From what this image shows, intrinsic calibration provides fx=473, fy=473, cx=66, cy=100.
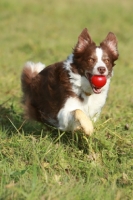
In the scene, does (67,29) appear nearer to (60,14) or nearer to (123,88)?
(60,14)

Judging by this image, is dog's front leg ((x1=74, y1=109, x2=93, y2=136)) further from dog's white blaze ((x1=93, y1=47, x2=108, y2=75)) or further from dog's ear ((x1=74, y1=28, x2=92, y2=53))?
dog's ear ((x1=74, y1=28, x2=92, y2=53))

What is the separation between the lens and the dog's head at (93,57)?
16.3 feet

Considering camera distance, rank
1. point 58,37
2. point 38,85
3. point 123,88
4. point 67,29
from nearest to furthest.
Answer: point 38,85, point 123,88, point 58,37, point 67,29

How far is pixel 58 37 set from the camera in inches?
557

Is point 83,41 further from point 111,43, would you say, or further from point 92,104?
point 92,104

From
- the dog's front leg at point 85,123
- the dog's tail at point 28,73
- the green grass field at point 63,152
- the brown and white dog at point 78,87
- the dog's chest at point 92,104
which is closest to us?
the green grass field at point 63,152

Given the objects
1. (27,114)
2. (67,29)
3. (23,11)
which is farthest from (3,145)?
(23,11)

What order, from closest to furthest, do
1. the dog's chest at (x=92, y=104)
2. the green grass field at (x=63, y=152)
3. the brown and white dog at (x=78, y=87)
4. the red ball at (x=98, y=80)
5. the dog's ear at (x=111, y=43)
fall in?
the green grass field at (x=63, y=152) → the red ball at (x=98, y=80) → the brown and white dog at (x=78, y=87) → the dog's chest at (x=92, y=104) → the dog's ear at (x=111, y=43)

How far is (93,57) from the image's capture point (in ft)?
16.6

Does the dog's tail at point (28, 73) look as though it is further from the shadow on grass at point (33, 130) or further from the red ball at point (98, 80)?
the red ball at point (98, 80)

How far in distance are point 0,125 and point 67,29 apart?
34.1ft

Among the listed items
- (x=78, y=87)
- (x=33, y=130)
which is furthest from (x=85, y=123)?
(x=33, y=130)

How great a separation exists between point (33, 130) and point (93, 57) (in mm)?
1438

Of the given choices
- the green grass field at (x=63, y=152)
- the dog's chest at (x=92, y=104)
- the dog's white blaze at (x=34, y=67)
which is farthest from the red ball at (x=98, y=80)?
the dog's white blaze at (x=34, y=67)
